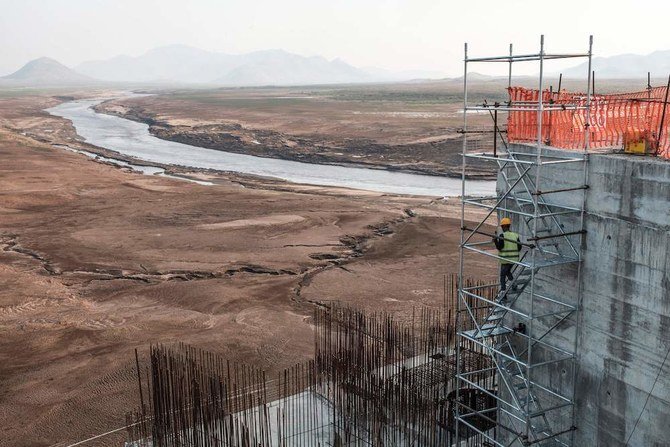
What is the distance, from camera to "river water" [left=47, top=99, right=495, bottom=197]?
44.9 m

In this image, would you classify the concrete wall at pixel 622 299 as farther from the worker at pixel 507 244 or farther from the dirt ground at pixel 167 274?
the dirt ground at pixel 167 274

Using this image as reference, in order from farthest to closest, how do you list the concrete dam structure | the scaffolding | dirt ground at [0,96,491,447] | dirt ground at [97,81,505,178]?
dirt ground at [97,81,505,178], dirt ground at [0,96,491,447], the scaffolding, the concrete dam structure

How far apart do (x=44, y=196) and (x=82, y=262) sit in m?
13.9

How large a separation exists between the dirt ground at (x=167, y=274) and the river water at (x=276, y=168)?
5055 millimetres

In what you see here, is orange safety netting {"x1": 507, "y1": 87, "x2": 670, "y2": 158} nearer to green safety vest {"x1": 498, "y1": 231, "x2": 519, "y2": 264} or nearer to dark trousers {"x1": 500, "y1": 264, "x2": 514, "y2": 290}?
green safety vest {"x1": 498, "y1": 231, "x2": 519, "y2": 264}

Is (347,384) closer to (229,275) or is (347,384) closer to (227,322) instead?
(227,322)

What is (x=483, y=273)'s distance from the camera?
83.7 feet

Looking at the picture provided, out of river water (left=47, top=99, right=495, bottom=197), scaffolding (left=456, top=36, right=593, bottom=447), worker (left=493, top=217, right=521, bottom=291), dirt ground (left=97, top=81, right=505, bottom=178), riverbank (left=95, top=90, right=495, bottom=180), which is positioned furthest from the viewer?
dirt ground (left=97, top=81, right=505, bottom=178)

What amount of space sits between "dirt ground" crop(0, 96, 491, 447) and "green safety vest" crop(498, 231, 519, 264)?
8990mm

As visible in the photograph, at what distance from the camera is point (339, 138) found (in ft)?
225

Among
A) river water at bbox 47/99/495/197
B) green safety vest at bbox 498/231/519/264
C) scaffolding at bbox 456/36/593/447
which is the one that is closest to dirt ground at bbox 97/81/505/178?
river water at bbox 47/99/495/197

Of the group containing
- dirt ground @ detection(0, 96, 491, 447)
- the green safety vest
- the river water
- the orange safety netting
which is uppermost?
the orange safety netting

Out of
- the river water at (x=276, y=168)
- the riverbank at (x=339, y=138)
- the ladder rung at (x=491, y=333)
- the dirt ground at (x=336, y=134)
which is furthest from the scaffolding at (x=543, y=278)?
the dirt ground at (x=336, y=134)

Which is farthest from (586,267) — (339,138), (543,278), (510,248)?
(339,138)
